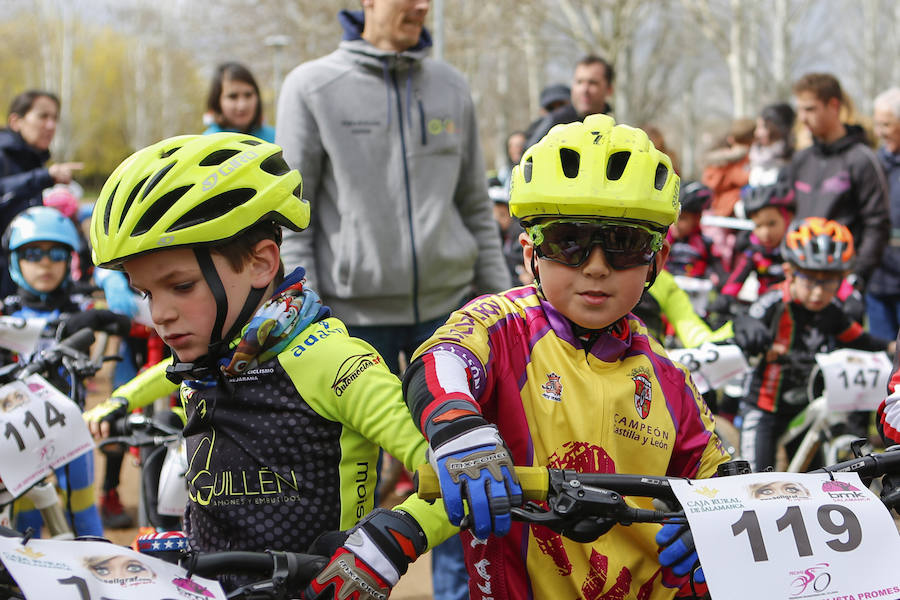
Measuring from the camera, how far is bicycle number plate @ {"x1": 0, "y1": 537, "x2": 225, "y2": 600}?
172 centimetres

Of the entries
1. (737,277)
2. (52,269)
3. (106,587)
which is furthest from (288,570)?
(737,277)

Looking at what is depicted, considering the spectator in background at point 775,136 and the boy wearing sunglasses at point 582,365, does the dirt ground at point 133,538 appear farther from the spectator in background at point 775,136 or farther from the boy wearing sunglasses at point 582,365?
the spectator in background at point 775,136

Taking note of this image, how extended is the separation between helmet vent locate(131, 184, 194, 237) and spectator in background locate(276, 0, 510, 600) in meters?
1.55

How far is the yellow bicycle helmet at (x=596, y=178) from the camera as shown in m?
2.36

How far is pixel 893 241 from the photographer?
25.6 ft

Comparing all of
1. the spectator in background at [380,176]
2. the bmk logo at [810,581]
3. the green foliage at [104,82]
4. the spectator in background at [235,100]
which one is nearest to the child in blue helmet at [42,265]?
the spectator in background at [235,100]

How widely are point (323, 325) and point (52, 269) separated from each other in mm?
3575

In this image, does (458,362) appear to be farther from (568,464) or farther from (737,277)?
(737,277)

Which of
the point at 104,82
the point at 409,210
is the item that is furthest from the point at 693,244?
the point at 104,82

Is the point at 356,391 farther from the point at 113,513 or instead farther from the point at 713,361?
the point at 113,513

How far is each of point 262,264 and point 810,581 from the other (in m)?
1.49

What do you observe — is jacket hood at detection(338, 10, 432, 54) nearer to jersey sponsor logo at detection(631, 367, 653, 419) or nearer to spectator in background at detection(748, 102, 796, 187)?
jersey sponsor logo at detection(631, 367, 653, 419)

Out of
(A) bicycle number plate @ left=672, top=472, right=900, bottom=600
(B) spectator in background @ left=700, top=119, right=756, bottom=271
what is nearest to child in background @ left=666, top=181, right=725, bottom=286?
(B) spectator in background @ left=700, top=119, right=756, bottom=271

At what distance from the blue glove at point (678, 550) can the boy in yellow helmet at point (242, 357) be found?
66 centimetres
